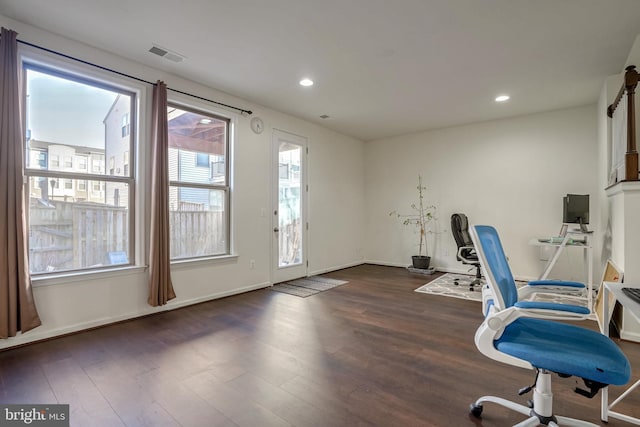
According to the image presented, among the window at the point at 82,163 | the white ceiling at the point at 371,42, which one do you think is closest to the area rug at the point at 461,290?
the white ceiling at the point at 371,42

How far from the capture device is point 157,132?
334cm

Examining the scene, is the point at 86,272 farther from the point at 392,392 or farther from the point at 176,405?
the point at 392,392

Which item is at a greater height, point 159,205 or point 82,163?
point 82,163

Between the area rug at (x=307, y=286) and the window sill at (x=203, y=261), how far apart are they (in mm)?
808

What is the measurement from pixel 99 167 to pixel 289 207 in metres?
2.70

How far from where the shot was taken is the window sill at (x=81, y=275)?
8.87 ft

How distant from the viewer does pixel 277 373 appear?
2174 mm

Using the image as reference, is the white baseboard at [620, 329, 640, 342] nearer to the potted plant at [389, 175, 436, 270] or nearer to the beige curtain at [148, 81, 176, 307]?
the potted plant at [389, 175, 436, 270]

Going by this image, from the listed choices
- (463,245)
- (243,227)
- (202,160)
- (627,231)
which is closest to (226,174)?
(202,160)

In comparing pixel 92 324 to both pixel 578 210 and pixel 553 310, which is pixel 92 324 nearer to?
pixel 553 310

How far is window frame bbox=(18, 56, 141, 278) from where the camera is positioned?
2.70 meters

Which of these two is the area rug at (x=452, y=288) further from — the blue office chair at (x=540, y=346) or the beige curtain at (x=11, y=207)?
the beige curtain at (x=11, y=207)

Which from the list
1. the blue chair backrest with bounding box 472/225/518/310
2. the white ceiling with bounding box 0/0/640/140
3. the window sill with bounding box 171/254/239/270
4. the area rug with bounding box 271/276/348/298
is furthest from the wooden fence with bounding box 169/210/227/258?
the blue chair backrest with bounding box 472/225/518/310

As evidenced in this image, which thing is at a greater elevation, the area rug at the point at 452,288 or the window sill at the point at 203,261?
the window sill at the point at 203,261
